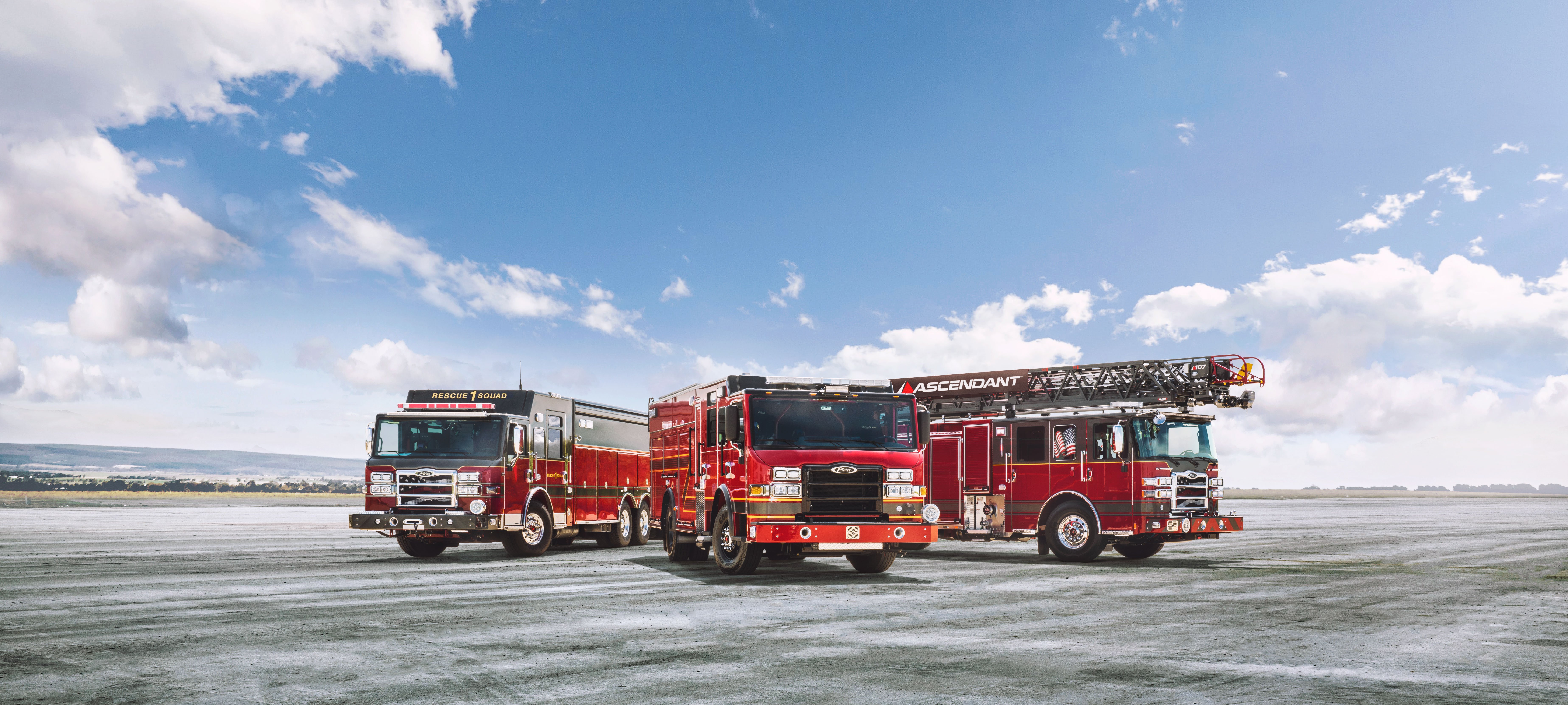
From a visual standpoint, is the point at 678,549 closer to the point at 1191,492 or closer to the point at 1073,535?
the point at 1073,535

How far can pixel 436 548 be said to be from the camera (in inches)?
915

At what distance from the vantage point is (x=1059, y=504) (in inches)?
871

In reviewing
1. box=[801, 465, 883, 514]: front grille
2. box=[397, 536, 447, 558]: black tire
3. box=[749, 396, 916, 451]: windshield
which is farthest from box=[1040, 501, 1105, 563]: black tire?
box=[397, 536, 447, 558]: black tire

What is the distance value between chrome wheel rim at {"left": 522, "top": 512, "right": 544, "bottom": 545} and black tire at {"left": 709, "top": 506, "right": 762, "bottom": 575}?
19.0ft

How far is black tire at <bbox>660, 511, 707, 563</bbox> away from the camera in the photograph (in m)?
20.6

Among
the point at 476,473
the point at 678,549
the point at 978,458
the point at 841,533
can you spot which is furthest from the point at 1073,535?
the point at 476,473

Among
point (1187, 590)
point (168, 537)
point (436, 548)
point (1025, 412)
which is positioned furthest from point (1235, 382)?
point (168, 537)

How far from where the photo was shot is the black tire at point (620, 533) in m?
26.8

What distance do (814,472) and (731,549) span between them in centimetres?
193

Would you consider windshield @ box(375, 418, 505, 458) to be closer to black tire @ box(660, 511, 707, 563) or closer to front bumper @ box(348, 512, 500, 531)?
front bumper @ box(348, 512, 500, 531)

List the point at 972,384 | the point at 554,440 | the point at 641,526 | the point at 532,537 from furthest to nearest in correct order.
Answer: the point at 641,526 → the point at 972,384 → the point at 554,440 → the point at 532,537

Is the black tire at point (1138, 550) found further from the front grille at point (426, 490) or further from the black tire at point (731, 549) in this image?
the front grille at point (426, 490)

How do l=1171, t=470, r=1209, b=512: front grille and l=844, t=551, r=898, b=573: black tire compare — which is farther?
l=1171, t=470, r=1209, b=512: front grille

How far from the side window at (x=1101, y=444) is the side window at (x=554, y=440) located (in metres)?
11.2
